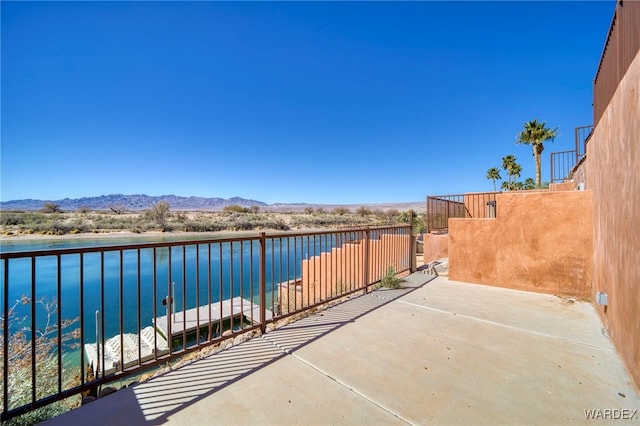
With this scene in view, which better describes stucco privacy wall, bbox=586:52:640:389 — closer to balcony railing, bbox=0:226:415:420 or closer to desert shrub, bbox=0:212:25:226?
balcony railing, bbox=0:226:415:420

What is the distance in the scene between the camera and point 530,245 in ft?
13.9

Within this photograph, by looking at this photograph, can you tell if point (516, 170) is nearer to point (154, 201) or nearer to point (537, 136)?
point (537, 136)

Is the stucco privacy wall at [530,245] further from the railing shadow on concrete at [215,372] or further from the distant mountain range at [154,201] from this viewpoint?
the distant mountain range at [154,201]

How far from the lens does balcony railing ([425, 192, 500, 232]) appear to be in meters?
7.48

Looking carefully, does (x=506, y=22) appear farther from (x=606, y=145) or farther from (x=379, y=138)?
(x=379, y=138)

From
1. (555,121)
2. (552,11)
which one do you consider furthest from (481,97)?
(555,121)

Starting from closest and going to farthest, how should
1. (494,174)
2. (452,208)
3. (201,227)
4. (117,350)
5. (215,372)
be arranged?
(215,372), (117,350), (452,208), (201,227), (494,174)

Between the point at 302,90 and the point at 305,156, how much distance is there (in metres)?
11.6

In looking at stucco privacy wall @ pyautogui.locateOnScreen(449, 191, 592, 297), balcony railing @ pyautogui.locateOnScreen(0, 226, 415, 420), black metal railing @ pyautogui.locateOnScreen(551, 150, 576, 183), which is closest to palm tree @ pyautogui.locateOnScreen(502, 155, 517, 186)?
black metal railing @ pyautogui.locateOnScreen(551, 150, 576, 183)

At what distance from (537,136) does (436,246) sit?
A: 14.8 meters

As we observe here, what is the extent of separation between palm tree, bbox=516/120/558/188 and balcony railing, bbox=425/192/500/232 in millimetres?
12185

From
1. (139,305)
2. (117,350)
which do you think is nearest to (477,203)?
(139,305)

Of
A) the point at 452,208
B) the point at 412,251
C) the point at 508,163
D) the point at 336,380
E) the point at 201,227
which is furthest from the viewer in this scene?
the point at 201,227

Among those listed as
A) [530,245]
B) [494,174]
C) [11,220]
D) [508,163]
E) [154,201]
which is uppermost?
[154,201]
